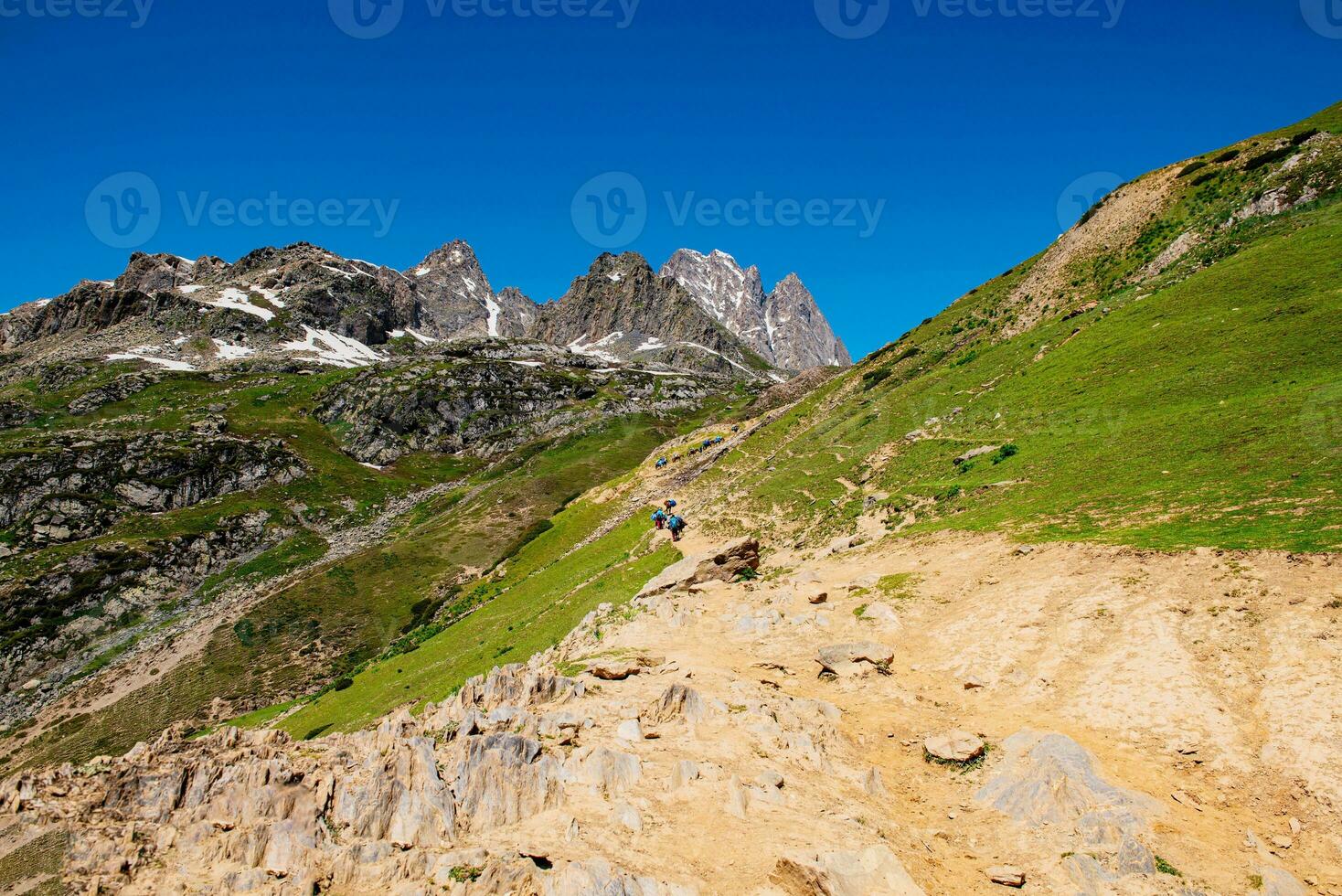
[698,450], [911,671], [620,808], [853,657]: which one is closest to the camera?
[620,808]

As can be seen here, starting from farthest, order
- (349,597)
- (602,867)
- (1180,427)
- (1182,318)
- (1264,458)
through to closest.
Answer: (349,597) → (1182,318) → (1180,427) → (1264,458) → (602,867)

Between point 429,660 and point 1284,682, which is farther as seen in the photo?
point 429,660

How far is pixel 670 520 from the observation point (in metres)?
44.9

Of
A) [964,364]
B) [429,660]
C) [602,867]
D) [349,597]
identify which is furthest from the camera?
[349,597]

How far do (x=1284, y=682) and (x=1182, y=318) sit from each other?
108 feet

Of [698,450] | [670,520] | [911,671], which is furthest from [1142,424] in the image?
[698,450]

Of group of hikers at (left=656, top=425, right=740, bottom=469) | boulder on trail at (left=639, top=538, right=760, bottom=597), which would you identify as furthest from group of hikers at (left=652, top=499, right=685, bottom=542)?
group of hikers at (left=656, top=425, right=740, bottom=469)

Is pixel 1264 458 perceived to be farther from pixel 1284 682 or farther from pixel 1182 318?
pixel 1182 318

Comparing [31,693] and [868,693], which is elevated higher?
[31,693]

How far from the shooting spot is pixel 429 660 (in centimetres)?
A: 4478

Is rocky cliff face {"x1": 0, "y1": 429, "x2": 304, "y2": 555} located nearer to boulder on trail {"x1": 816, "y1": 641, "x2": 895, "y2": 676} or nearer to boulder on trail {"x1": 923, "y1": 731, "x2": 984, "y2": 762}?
boulder on trail {"x1": 816, "y1": 641, "x2": 895, "y2": 676}

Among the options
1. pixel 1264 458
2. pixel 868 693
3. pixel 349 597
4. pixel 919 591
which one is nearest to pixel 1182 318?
pixel 1264 458

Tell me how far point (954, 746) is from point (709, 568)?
17651 mm

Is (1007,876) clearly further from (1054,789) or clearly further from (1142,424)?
(1142,424)
